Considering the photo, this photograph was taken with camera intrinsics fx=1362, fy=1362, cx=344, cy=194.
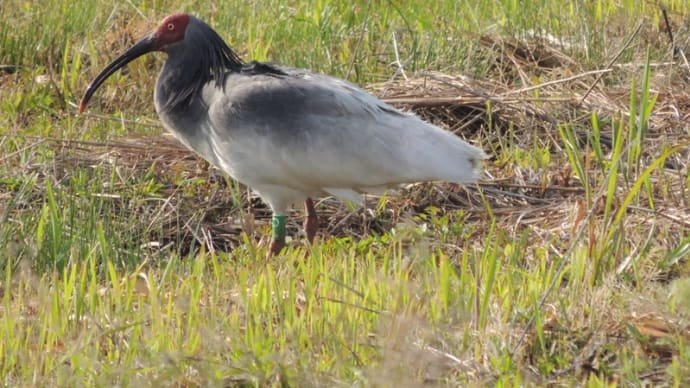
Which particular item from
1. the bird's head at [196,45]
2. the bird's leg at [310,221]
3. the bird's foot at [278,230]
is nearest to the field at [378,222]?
the bird's foot at [278,230]

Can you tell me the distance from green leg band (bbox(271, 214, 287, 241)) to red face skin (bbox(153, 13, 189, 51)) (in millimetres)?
1065

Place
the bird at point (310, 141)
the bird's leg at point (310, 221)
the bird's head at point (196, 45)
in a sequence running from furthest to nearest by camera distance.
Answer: the bird's head at point (196, 45), the bird's leg at point (310, 221), the bird at point (310, 141)

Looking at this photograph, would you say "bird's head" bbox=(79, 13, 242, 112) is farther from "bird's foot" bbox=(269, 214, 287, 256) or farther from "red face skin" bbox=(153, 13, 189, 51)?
"bird's foot" bbox=(269, 214, 287, 256)

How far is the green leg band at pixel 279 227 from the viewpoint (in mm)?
6508

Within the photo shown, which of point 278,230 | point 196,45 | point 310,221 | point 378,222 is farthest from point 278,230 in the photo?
point 196,45

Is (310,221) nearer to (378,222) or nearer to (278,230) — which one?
(278,230)

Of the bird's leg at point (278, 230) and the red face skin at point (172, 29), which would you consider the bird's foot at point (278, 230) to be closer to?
the bird's leg at point (278, 230)

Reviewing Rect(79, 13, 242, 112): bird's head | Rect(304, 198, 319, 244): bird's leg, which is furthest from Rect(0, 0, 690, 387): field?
Rect(79, 13, 242, 112): bird's head

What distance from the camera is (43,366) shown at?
4.25 m

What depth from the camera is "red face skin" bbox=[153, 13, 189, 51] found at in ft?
22.4

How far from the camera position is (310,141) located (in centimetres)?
633

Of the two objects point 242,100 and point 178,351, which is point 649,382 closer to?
point 178,351

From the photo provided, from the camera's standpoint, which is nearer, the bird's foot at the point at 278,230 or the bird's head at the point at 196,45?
the bird's foot at the point at 278,230

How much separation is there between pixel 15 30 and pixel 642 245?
5.45 m
